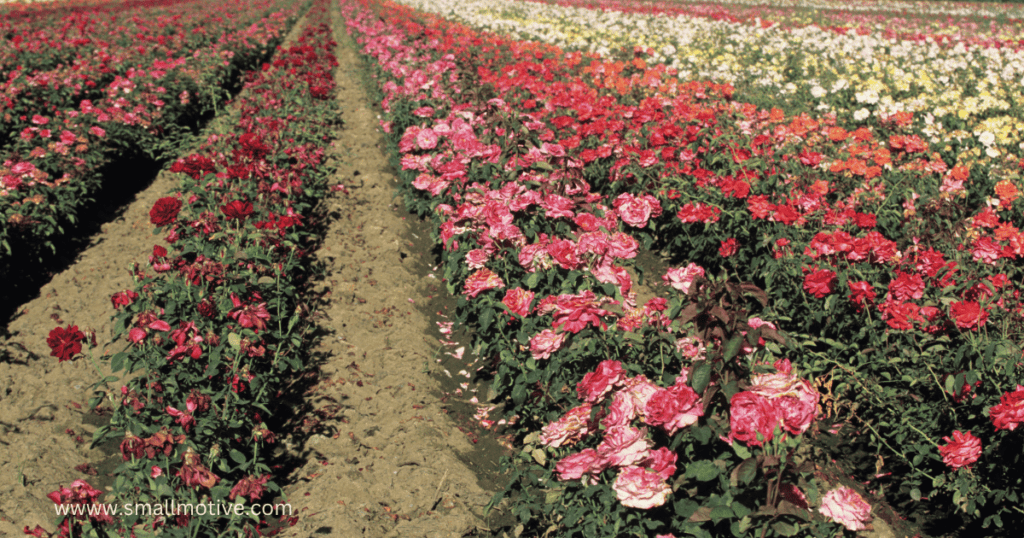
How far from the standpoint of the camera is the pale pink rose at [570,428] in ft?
6.98

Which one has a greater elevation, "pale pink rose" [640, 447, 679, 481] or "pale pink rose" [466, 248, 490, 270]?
"pale pink rose" [466, 248, 490, 270]

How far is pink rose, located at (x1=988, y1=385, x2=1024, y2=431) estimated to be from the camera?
85.4 inches

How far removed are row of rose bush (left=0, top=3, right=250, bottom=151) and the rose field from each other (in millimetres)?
311

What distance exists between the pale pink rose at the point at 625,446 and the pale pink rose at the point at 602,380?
0.53 ft

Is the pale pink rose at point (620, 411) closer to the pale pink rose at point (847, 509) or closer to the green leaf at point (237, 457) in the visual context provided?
the pale pink rose at point (847, 509)

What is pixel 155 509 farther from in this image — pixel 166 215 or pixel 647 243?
pixel 647 243

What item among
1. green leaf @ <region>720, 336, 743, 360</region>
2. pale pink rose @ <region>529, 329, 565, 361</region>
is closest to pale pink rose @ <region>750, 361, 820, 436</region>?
green leaf @ <region>720, 336, 743, 360</region>

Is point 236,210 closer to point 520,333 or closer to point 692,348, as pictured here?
point 520,333

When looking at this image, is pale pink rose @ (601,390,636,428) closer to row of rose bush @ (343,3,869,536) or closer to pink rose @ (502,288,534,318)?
row of rose bush @ (343,3,869,536)

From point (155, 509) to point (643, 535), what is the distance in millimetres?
2016

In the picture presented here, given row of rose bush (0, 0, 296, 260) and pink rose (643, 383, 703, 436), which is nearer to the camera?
pink rose (643, 383, 703, 436)

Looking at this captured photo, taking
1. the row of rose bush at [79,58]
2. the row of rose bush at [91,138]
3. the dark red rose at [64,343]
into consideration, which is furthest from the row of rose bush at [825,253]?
the row of rose bush at [79,58]

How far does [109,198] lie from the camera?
6375 mm

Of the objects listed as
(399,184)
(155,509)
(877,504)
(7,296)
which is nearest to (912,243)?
(877,504)
